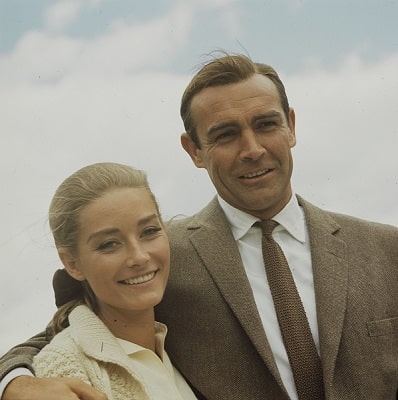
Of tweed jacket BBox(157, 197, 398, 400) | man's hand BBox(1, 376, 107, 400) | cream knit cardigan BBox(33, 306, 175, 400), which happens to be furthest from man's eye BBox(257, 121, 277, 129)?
man's hand BBox(1, 376, 107, 400)

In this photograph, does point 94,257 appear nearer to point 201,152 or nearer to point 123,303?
point 123,303

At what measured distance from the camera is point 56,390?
2.16 metres

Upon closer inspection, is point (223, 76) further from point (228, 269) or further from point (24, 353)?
point (24, 353)

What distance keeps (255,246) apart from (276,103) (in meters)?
0.69

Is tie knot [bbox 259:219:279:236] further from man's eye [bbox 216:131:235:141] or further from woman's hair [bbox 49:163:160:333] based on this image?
woman's hair [bbox 49:163:160:333]

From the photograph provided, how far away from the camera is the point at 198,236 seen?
3.16 meters

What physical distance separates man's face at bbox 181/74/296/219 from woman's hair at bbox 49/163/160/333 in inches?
23.2

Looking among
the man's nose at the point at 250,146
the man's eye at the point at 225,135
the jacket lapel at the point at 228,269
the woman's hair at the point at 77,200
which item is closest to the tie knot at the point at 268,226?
the jacket lapel at the point at 228,269

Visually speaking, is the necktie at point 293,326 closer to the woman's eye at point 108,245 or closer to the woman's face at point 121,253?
the woman's face at point 121,253

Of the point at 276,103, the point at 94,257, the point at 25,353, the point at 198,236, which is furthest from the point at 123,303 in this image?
the point at 276,103

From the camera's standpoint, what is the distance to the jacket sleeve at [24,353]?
2.47 meters

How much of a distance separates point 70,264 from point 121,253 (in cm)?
25

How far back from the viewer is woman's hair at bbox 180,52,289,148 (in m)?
3.28

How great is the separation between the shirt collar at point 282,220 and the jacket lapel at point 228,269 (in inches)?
1.7
